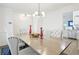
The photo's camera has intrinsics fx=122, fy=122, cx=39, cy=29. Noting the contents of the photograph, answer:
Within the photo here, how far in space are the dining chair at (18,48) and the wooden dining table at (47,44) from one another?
0.04 metres

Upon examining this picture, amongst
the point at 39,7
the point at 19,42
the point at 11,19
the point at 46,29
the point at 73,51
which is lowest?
the point at 73,51

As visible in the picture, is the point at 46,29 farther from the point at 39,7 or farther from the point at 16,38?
the point at 16,38

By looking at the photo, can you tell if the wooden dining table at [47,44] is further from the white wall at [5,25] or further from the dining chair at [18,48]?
the white wall at [5,25]

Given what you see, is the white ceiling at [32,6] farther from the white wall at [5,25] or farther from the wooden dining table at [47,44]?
the wooden dining table at [47,44]

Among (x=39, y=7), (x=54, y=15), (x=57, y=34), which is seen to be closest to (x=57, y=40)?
(x=57, y=34)

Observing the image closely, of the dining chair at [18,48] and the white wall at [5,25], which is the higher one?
the white wall at [5,25]

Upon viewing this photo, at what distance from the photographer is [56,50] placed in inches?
58.1

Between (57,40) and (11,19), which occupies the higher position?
(11,19)

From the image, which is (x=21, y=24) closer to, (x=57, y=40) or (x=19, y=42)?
(x=19, y=42)

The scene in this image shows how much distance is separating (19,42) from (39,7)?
1.64 feet

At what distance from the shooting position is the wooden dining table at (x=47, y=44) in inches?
58.1

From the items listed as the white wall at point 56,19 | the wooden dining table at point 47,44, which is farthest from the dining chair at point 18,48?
the white wall at point 56,19

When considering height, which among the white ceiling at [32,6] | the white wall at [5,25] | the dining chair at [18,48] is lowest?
the dining chair at [18,48]

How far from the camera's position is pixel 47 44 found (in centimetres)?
149
